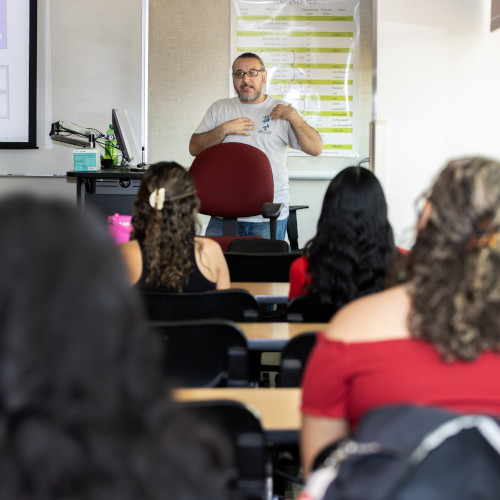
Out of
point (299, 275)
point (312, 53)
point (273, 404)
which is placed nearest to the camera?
point (273, 404)

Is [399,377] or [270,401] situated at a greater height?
[399,377]

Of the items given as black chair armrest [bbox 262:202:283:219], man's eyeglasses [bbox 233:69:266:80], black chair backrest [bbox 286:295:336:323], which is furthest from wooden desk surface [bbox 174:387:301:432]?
man's eyeglasses [bbox 233:69:266:80]

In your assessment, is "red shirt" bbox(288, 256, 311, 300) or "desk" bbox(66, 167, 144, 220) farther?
"desk" bbox(66, 167, 144, 220)

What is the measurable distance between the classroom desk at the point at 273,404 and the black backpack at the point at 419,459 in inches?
20.6

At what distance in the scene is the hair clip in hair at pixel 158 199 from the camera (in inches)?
104

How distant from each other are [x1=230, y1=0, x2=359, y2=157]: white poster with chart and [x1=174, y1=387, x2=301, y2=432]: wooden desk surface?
16.0ft

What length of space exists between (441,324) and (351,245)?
1.25m

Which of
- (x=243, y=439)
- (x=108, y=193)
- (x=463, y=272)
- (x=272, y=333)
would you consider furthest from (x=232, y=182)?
(x=463, y=272)

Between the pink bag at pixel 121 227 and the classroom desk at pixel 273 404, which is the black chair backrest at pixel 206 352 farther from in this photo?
the pink bag at pixel 121 227

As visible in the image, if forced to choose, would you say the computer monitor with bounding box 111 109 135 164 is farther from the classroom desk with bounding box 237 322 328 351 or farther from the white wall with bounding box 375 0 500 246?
the classroom desk with bounding box 237 322 328 351

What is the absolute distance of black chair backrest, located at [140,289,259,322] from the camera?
7.46ft

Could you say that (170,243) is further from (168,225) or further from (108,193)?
(108,193)

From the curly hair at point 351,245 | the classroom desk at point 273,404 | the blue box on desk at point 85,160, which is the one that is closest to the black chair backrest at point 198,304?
the curly hair at point 351,245

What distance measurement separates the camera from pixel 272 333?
221 centimetres
